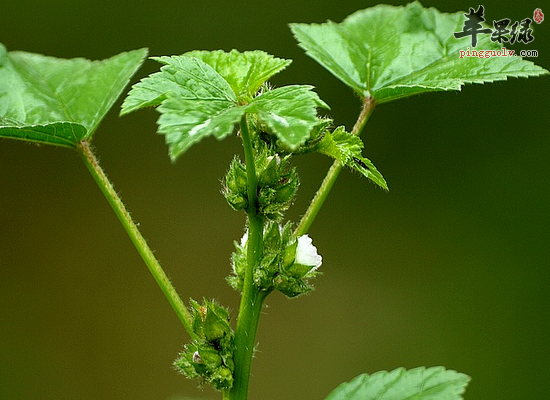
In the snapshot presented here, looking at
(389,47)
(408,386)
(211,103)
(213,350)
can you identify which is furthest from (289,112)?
(389,47)

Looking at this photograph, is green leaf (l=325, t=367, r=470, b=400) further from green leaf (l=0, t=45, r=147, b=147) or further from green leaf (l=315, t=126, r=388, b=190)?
green leaf (l=0, t=45, r=147, b=147)

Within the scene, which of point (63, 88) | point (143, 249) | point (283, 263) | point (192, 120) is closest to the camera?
point (192, 120)

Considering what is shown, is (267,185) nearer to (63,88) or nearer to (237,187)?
(237,187)

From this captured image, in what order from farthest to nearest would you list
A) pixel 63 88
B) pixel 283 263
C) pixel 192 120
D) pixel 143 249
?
pixel 63 88 → pixel 143 249 → pixel 283 263 → pixel 192 120

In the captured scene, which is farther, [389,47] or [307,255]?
[389,47]

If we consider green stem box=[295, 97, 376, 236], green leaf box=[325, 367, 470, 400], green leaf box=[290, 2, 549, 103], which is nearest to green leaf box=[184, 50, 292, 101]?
green stem box=[295, 97, 376, 236]

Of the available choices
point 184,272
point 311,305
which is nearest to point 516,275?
point 311,305

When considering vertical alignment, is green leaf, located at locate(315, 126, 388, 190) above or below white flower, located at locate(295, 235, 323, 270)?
above
